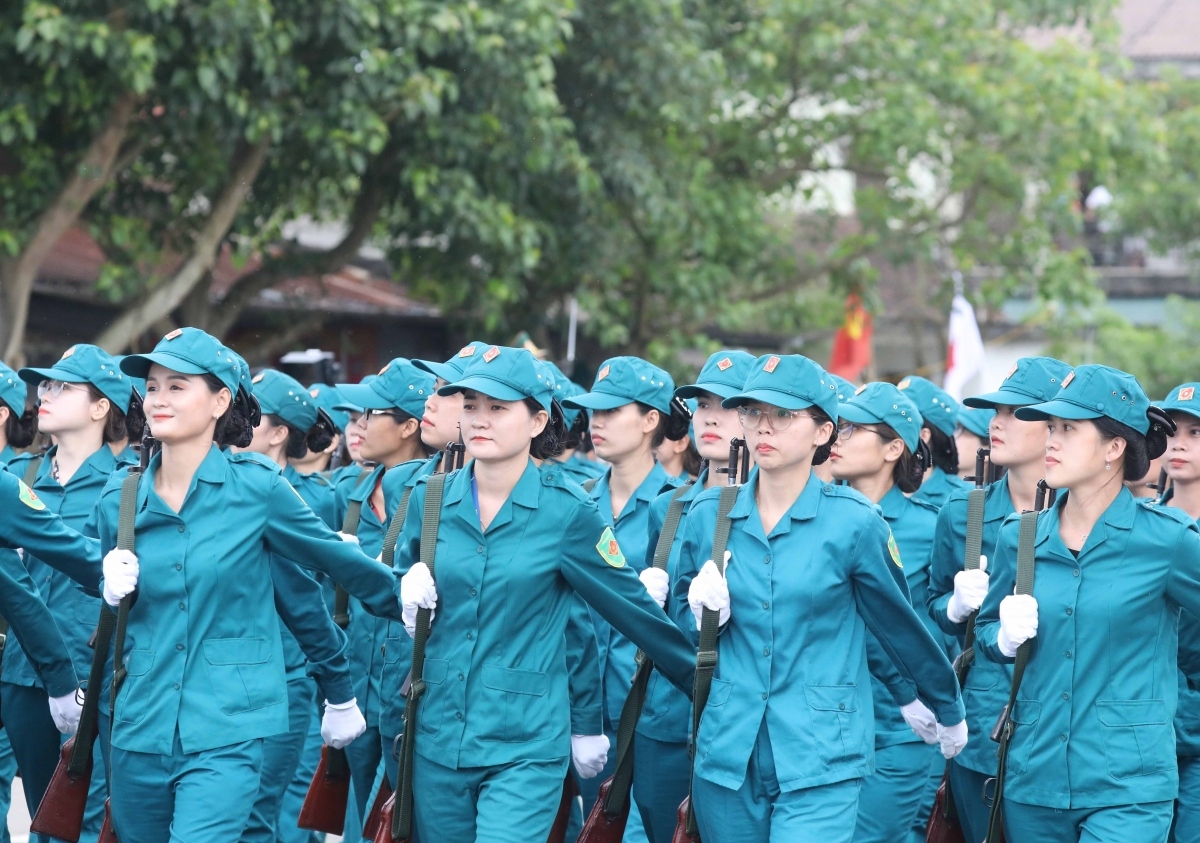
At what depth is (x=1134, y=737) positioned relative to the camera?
5227 mm

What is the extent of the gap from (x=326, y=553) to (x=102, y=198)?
10281mm

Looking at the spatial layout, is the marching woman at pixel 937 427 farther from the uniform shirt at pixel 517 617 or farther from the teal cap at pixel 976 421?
the uniform shirt at pixel 517 617

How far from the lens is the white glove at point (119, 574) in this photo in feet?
17.8

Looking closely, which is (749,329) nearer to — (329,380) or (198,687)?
(329,380)

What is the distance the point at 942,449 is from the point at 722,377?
174 centimetres

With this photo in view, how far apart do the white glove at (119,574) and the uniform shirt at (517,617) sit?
968mm

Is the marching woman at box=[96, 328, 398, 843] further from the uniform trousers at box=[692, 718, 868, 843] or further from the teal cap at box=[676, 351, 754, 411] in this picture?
the teal cap at box=[676, 351, 754, 411]

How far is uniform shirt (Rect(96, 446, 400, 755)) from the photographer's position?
17.9ft

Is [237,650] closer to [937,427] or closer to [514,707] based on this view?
[514,707]

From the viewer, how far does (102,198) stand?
15.1 m

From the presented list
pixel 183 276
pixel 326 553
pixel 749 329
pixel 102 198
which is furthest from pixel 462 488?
pixel 749 329

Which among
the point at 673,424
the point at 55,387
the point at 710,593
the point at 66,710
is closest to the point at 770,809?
the point at 710,593

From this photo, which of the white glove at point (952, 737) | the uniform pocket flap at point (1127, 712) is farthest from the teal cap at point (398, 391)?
the uniform pocket flap at point (1127, 712)

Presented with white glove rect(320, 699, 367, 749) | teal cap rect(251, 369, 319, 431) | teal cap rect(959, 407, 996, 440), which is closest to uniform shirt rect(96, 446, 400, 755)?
white glove rect(320, 699, 367, 749)
